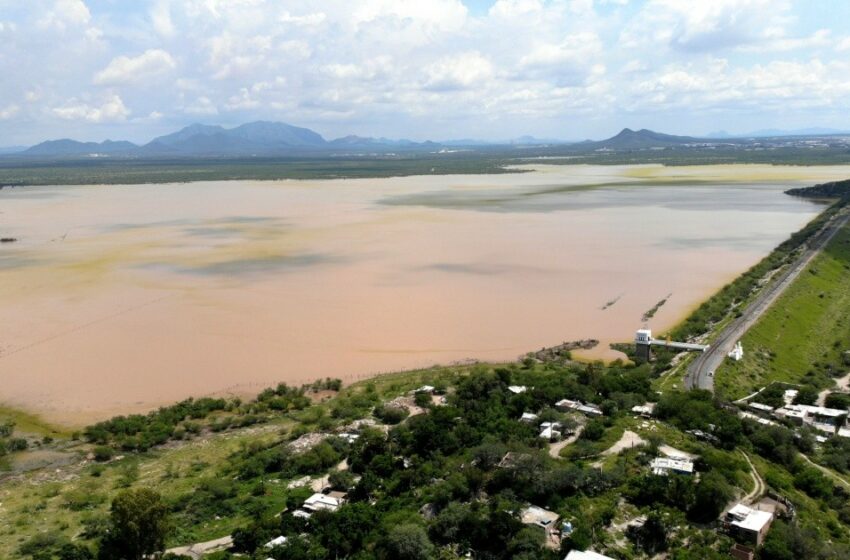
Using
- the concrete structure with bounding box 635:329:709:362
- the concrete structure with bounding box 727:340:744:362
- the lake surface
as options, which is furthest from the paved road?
the lake surface

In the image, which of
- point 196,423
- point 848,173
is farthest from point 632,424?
point 848,173

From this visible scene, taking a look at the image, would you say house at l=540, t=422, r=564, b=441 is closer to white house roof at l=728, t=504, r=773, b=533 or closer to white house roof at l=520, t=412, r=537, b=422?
white house roof at l=520, t=412, r=537, b=422

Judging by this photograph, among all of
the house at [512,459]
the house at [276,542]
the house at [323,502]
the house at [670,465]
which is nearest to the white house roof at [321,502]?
the house at [323,502]

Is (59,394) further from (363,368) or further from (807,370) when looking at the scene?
(807,370)

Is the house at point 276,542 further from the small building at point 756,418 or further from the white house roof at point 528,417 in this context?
the small building at point 756,418

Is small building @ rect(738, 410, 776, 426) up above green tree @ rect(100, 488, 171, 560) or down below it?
below

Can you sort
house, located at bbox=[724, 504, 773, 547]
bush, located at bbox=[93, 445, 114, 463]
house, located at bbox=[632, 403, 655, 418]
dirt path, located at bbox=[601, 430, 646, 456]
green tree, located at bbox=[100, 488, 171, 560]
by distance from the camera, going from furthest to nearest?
house, located at bbox=[632, 403, 655, 418] → bush, located at bbox=[93, 445, 114, 463] → dirt path, located at bbox=[601, 430, 646, 456] → green tree, located at bbox=[100, 488, 171, 560] → house, located at bbox=[724, 504, 773, 547]

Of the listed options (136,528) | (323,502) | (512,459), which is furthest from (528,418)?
(136,528)
